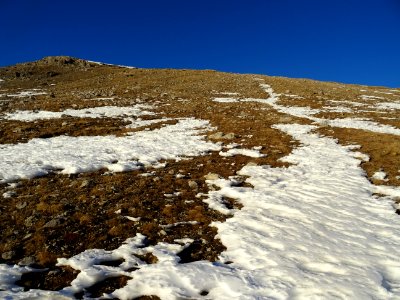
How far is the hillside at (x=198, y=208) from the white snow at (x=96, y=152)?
85 mm

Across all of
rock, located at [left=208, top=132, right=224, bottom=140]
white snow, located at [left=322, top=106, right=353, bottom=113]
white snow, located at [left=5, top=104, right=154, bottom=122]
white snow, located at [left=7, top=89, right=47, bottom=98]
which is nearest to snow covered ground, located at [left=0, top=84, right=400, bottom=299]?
rock, located at [left=208, top=132, right=224, bottom=140]

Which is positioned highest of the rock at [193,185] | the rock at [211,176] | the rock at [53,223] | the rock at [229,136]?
the rock at [229,136]

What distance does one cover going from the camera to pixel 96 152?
16.8m

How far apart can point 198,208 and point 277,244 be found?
2.83 meters

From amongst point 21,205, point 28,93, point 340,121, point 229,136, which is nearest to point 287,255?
point 21,205

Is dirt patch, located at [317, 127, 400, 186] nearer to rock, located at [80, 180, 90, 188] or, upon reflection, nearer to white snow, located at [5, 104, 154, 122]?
rock, located at [80, 180, 90, 188]

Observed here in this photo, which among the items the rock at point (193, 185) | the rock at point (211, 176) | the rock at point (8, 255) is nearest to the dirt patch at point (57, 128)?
the rock at point (211, 176)

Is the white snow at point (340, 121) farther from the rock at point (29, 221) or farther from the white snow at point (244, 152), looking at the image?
the rock at point (29, 221)

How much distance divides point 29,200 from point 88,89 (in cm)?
3377

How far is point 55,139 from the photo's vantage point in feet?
64.7

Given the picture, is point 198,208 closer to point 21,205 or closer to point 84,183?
point 84,183

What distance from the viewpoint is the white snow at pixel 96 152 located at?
14336mm

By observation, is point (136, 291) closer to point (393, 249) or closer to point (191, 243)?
point (191, 243)

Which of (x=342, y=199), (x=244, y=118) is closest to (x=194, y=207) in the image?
(x=342, y=199)
